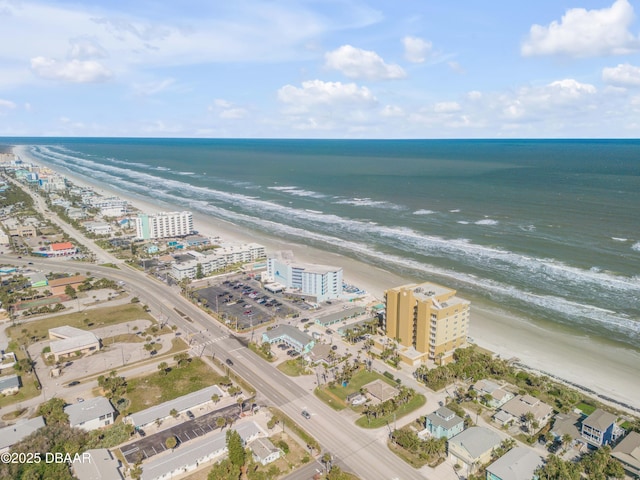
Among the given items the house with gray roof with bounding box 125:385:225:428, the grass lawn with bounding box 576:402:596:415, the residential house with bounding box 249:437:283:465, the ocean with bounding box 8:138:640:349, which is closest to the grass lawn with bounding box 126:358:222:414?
the house with gray roof with bounding box 125:385:225:428

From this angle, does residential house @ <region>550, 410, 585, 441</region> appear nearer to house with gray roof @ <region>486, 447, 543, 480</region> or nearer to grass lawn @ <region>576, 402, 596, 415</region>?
grass lawn @ <region>576, 402, 596, 415</region>

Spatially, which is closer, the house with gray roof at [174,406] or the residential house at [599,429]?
the residential house at [599,429]

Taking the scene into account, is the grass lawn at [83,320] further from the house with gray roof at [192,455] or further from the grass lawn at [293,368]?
the house with gray roof at [192,455]

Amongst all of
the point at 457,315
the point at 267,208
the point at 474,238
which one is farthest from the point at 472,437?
the point at 267,208

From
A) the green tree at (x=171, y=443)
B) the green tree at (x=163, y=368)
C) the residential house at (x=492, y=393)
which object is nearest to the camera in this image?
the green tree at (x=171, y=443)

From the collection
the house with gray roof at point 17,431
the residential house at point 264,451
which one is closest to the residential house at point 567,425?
the residential house at point 264,451

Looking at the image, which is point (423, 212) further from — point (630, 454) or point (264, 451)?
point (264, 451)
